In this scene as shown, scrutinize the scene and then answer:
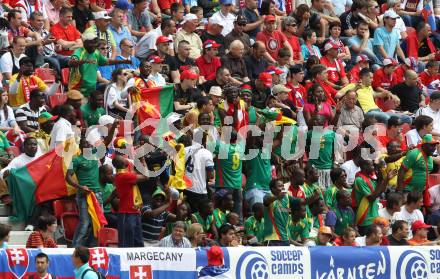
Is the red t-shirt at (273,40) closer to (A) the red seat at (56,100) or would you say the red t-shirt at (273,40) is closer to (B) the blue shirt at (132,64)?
(B) the blue shirt at (132,64)

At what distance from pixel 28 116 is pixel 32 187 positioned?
1.80 metres

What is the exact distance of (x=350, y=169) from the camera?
22.1 meters

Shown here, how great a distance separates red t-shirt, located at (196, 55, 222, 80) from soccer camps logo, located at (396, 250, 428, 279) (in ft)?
20.3

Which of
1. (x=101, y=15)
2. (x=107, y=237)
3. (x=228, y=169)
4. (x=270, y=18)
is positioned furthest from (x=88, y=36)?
(x=107, y=237)

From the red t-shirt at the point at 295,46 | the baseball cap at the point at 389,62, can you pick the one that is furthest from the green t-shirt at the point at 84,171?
the baseball cap at the point at 389,62

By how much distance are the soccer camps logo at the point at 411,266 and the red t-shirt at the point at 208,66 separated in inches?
243

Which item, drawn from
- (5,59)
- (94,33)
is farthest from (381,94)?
(5,59)

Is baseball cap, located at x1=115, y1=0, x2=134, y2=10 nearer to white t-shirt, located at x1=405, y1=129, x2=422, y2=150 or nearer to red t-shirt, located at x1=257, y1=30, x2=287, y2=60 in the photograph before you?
red t-shirt, located at x1=257, y1=30, x2=287, y2=60

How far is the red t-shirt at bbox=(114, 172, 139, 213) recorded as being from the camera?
1812cm

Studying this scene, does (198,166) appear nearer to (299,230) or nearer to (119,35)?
(299,230)

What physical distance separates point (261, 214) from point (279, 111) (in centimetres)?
276

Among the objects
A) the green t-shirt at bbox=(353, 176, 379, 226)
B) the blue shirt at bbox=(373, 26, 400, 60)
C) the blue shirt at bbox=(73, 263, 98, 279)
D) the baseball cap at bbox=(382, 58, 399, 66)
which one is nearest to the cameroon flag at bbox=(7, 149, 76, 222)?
the blue shirt at bbox=(73, 263, 98, 279)

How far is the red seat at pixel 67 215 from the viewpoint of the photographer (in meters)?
18.4

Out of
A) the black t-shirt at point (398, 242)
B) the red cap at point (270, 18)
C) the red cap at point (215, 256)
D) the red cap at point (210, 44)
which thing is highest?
the red cap at point (270, 18)
